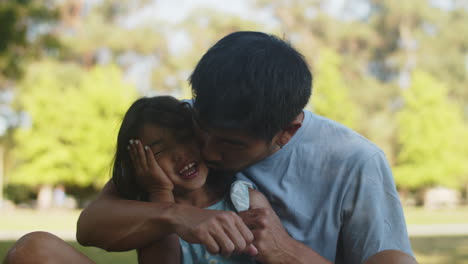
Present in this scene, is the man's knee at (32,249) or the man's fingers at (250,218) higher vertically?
the man's knee at (32,249)

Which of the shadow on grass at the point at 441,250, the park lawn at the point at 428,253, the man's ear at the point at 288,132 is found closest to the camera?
the man's ear at the point at 288,132

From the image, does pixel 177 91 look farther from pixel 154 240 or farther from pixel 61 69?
pixel 154 240

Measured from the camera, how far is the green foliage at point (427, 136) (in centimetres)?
3111

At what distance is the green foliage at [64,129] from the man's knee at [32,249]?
29.0 metres

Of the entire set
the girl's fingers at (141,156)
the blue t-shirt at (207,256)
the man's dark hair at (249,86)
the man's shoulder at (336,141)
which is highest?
the man's dark hair at (249,86)

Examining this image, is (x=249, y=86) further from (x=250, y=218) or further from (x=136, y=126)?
(x=136, y=126)

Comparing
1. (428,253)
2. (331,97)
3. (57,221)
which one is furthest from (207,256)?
(331,97)

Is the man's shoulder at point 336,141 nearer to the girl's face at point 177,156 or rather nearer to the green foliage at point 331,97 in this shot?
the girl's face at point 177,156

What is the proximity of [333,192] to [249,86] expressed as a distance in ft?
1.78

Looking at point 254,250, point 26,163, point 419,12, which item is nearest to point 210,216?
point 254,250

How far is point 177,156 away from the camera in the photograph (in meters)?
2.38

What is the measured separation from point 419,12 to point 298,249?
3464 cm

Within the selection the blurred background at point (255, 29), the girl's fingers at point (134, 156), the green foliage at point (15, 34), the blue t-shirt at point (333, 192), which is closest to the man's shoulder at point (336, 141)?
the blue t-shirt at point (333, 192)

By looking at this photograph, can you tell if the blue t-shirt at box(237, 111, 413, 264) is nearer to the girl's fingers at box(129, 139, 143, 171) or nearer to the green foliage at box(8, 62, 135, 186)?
the girl's fingers at box(129, 139, 143, 171)
